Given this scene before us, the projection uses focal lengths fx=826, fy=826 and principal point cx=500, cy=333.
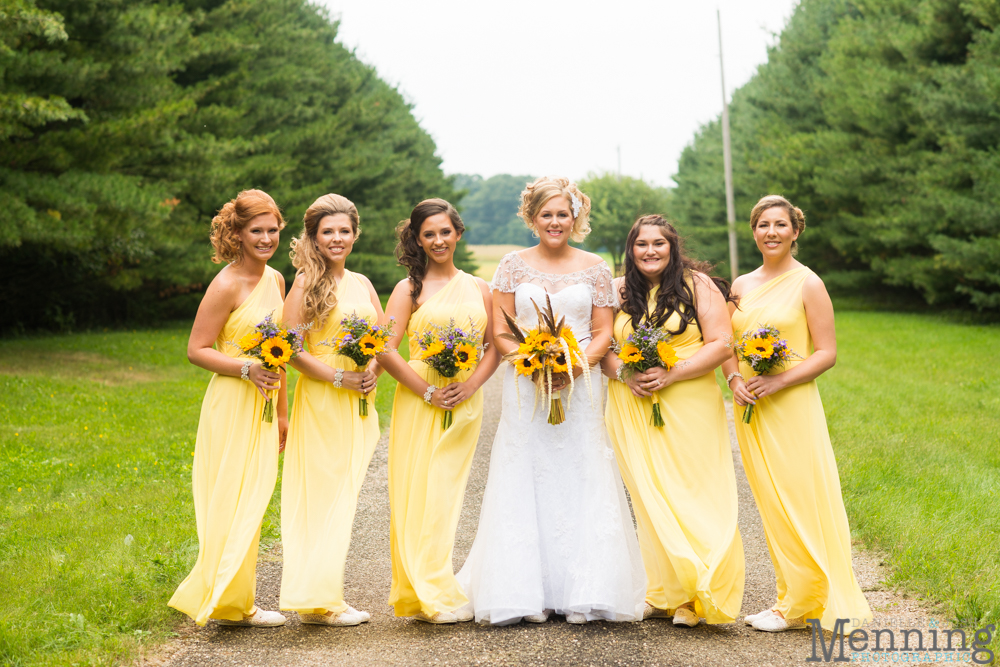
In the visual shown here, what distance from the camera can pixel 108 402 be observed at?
12062 millimetres

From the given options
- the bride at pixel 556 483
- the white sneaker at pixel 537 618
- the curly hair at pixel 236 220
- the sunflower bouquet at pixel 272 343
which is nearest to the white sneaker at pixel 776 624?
the bride at pixel 556 483

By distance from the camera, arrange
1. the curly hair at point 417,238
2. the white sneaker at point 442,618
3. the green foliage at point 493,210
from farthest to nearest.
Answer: the green foliage at point 493,210 → the curly hair at point 417,238 → the white sneaker at point 442,618

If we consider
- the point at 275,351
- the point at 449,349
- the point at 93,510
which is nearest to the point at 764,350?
the point at 449,349

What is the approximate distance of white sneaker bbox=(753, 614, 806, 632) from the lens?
193 inches

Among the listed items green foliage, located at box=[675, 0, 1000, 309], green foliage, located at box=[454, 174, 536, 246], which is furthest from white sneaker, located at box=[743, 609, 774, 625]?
green foliage, located at box=[454, 174, 536, 246]

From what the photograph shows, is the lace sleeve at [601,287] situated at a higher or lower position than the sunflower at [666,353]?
higher

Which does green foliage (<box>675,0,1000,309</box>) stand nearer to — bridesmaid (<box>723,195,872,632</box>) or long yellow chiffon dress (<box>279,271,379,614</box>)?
bridesmaid (<box>723,195,872,632</box>)

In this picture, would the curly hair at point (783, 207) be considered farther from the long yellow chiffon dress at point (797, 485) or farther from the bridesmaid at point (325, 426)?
the bridesmaid at point (325, 426)

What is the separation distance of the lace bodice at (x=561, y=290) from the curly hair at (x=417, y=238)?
44cm

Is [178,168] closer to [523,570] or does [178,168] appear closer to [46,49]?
[46,49]

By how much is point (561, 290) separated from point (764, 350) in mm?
1298

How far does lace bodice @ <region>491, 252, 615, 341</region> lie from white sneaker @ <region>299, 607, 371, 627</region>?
6.83 feet

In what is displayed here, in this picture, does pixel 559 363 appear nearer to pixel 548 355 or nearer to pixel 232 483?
pixel 548 355

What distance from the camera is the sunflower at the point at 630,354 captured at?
16.3ft
